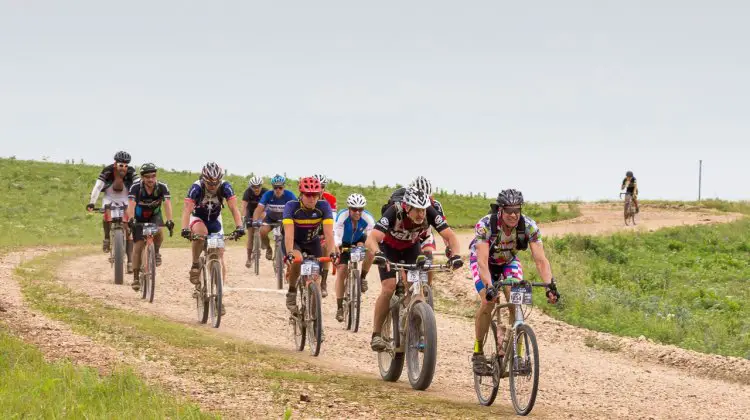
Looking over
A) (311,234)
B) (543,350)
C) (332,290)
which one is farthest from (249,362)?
(332,290)

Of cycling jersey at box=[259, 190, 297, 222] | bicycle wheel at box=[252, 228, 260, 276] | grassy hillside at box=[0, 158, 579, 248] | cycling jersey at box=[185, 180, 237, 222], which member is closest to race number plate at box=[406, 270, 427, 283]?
cycling jersey at box=[185, 180, 237, 222]

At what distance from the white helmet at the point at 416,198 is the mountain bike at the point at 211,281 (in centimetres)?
544

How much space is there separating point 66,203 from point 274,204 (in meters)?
33.6

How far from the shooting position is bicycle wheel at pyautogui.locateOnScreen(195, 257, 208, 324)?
18172mm

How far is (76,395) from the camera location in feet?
34.5

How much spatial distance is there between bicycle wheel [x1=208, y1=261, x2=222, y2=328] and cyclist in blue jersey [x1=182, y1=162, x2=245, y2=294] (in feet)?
0.92

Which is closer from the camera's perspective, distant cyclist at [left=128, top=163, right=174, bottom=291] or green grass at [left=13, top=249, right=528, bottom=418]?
green grass at [left=13, top=249, right=528, bottom=418]

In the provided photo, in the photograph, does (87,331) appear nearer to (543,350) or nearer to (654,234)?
(543,350)

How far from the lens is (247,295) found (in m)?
23.0

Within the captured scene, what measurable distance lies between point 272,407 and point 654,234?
33284 millimetres

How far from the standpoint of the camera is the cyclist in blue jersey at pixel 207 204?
18.1m

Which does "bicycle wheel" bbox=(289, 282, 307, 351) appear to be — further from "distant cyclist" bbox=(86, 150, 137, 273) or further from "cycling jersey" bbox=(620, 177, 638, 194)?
"cycling jersey" bbox=(620, 177, 638, 194)

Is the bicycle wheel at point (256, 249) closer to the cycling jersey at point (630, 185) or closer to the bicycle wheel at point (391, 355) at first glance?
the bicycle wheel at point (391, 355)

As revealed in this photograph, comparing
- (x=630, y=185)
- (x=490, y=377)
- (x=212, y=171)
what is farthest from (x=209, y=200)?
(x=630, y=185)
